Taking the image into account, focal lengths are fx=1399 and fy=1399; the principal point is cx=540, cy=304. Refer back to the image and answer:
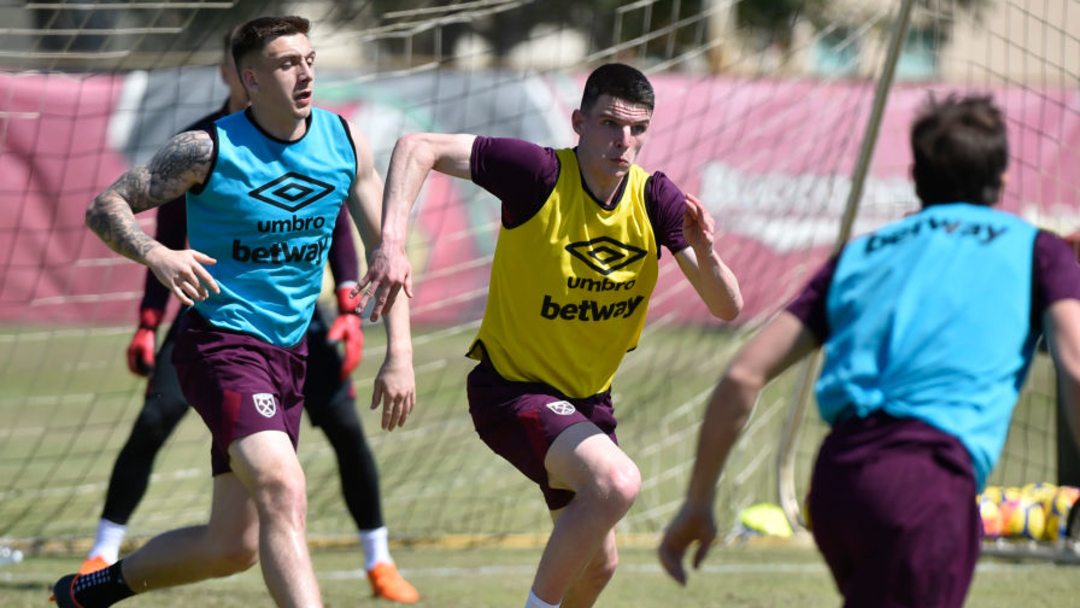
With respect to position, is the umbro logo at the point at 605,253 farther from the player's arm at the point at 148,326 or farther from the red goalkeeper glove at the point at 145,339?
the red goalkeeper glove at the point at 145,339

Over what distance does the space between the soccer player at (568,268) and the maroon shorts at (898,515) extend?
1337 millimetres

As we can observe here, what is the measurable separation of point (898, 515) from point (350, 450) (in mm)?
3234

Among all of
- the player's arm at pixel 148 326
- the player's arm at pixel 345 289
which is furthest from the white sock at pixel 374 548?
the player's arm at pixel 148 326

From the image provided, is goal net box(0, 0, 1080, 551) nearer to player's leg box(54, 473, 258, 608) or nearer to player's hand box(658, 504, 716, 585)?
player's leg box(54, 473, 258, 608)

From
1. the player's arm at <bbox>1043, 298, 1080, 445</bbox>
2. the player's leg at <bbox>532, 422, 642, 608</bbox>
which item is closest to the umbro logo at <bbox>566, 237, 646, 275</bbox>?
the player's leg at <bbox>532, 422, 642, 608</bbox>

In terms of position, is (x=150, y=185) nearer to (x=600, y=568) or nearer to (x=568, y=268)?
(x=568, y=268)

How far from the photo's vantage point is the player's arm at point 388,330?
3848 millimetres

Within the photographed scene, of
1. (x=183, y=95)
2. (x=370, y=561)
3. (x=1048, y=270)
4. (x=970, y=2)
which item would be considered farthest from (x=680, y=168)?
(x=970, y=2)

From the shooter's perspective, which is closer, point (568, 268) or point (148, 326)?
point (568, 268)

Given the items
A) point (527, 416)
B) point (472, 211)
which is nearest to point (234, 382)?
point (527, 416)

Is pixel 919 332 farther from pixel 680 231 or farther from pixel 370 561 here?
pixel 370 561

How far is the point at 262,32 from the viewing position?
4086 mm

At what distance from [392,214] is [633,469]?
97 cm

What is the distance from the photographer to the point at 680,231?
434 centimetres
